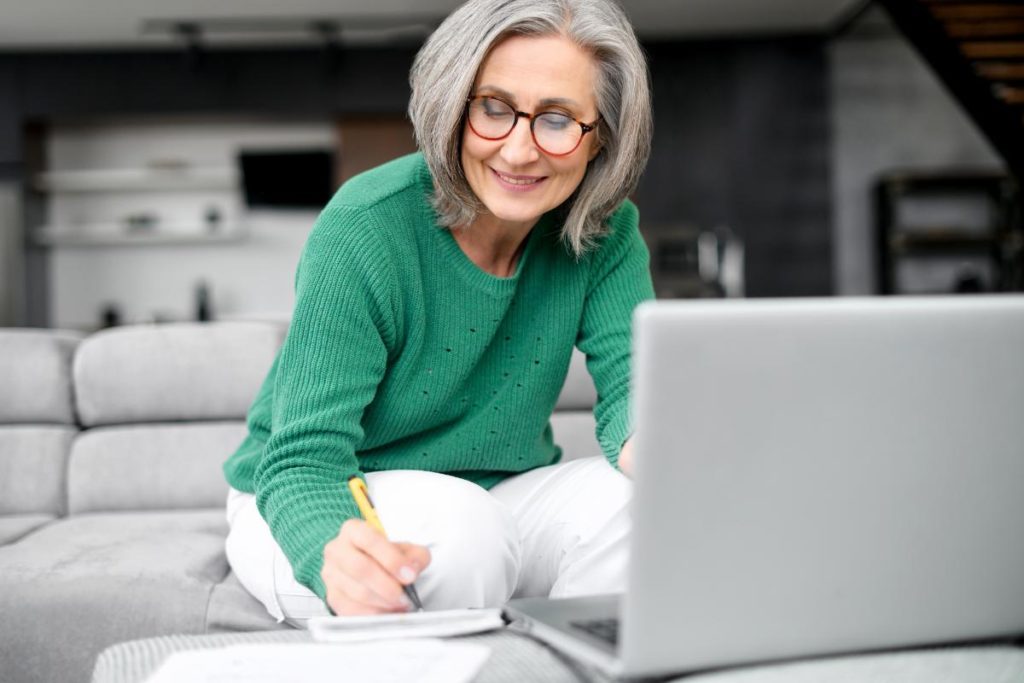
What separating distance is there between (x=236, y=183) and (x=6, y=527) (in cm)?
526

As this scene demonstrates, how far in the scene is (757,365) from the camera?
636 mm

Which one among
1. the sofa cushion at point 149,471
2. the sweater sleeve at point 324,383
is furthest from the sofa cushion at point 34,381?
the sweater sleeve at point 324,383

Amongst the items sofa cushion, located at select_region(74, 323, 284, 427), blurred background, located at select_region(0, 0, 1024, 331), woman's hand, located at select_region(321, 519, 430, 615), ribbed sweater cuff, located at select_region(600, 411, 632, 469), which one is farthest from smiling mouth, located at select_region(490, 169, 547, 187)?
blurred background, located at select_region(0, 0, 1024, 331)

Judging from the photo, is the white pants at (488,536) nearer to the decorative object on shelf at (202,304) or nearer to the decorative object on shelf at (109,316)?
the decorative object on shelf at (202,304)

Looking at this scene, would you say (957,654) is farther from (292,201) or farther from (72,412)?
(292,201)

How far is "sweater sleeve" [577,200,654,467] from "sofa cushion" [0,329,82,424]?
4.00 ft

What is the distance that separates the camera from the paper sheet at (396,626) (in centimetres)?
81

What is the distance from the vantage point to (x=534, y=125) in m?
1.17

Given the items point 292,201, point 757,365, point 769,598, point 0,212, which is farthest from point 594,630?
point 0,212

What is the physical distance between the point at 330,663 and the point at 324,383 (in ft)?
1.29

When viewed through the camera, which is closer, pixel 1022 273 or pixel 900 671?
pixel 900 671

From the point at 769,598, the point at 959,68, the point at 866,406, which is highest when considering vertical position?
the point at 959,68

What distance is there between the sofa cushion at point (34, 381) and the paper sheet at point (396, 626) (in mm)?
1434

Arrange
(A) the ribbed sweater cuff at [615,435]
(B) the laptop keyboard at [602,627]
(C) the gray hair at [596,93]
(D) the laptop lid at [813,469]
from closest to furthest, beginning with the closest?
(D) the laptop lid at [813,469] → (B) the laptop keyboard at [602,627] → (C) the gray hair at [596,93] → (A) the ribbed sweater cuff at [615,435]
